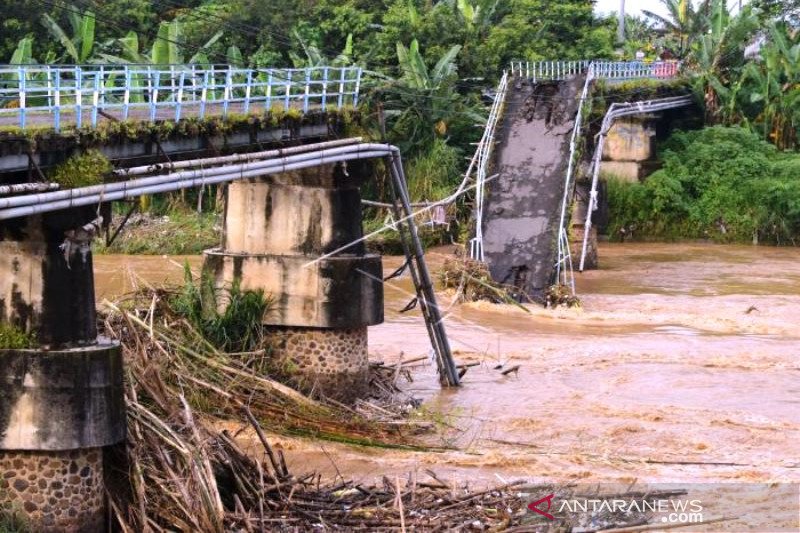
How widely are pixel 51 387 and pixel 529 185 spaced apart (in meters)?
20.6

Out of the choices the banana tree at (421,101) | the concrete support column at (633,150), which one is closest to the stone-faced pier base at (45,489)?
the banana tree at (421,101)

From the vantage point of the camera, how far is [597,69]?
3888 centimetres

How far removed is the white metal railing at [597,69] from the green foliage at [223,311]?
55.7 ft

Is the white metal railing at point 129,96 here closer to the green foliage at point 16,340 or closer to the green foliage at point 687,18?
the green foliage at point 16,340

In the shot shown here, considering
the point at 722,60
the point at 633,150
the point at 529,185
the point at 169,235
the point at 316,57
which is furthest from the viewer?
the point at 722,60

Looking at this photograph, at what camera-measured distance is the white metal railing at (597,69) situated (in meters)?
37.5

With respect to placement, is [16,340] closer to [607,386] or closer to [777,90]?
[607,386]

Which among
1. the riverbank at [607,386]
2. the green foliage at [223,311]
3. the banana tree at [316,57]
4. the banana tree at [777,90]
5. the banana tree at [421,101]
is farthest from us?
the banana tree at [777,90]

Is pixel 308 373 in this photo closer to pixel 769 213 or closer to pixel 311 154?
pixel 311 154

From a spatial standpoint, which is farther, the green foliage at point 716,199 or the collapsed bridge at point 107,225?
the green foliage at point 716,199

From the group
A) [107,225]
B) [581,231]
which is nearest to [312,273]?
[107,225]

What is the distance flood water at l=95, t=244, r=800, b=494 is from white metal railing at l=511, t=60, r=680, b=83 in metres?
5.45

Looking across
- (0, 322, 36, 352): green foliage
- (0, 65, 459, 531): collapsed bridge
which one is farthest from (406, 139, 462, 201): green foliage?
(0, 322, 36, 352): green foliage

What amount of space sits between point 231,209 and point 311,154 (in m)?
2.85
